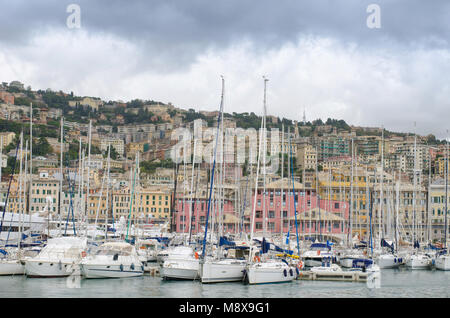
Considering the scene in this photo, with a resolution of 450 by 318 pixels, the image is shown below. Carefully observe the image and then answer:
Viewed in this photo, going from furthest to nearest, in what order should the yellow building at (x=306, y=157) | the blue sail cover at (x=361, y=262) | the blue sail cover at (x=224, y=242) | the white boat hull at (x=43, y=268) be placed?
the yellow building at (x=306, y=157), the blue sail cover at (x=361, y=262), the blue sail cover at (x=224, y=242), the white boat hull at (x=43, y=268)

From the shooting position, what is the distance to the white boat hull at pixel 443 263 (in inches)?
1670

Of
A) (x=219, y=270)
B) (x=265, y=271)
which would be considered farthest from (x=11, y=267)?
(x=265, y=271)

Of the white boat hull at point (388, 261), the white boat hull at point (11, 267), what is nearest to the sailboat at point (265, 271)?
the white boat hull at point (11, 267)

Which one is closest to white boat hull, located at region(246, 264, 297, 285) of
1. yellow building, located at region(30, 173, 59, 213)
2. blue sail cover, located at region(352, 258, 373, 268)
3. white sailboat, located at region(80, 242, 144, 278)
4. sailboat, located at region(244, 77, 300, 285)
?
sailboat, located at region(244, 77, 300, 285)

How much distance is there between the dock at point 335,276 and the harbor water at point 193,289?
24.9 inches

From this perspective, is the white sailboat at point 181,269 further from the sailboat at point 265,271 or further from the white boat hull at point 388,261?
the white boat hull at point 388,261

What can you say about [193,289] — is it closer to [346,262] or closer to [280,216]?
[346,262]

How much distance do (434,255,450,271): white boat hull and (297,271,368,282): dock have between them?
1006cm

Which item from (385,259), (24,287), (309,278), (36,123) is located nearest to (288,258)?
(309,278)

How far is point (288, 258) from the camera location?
37031 mm

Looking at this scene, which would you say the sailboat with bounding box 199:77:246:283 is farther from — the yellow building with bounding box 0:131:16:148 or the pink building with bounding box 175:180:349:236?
the yellow building with bounding box 0:131:16:148

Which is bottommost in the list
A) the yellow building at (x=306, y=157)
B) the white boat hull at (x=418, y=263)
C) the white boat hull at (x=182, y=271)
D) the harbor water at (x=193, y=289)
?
the white boat hull at (x=418, y=263)

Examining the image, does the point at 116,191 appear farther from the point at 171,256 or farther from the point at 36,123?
the point at 36,123

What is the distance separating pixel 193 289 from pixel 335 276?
959cm
